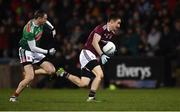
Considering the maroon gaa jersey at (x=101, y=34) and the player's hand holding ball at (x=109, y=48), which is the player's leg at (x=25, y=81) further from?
the player's hand holding ball at (x=109, y=48)

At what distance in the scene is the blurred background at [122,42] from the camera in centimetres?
2391

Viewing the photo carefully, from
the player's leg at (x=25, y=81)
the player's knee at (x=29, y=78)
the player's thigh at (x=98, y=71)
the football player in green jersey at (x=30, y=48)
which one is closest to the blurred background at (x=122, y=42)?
the football player in green jersey at (x=30, y=48)

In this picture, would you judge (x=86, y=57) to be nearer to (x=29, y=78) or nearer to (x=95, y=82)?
(x=95, y=82)

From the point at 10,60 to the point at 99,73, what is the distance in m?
10.8

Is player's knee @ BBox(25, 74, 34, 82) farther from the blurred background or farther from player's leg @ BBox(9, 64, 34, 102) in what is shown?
the blurred background

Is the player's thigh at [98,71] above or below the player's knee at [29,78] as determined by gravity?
above

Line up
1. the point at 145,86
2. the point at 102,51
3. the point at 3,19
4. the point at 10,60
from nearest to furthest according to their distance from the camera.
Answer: the point at 102,51, the point at 145,86, the point at 10,60, the point at 3,19

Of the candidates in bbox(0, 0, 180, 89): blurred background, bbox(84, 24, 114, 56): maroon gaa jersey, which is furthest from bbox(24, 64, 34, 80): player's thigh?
bbox(0, 0, 180, 89): blurred background

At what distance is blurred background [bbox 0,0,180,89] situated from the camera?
2391 cm

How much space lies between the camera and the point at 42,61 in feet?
56.0

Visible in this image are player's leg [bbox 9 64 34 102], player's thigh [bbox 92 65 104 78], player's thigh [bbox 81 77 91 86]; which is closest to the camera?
player's thigh [bbox 92 65 104 78]

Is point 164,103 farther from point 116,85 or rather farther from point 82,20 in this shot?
point 82,20

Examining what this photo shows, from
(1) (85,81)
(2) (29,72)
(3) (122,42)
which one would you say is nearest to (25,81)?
(2) (29,72)

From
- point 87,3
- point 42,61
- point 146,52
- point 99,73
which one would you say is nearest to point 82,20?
point 87,3
